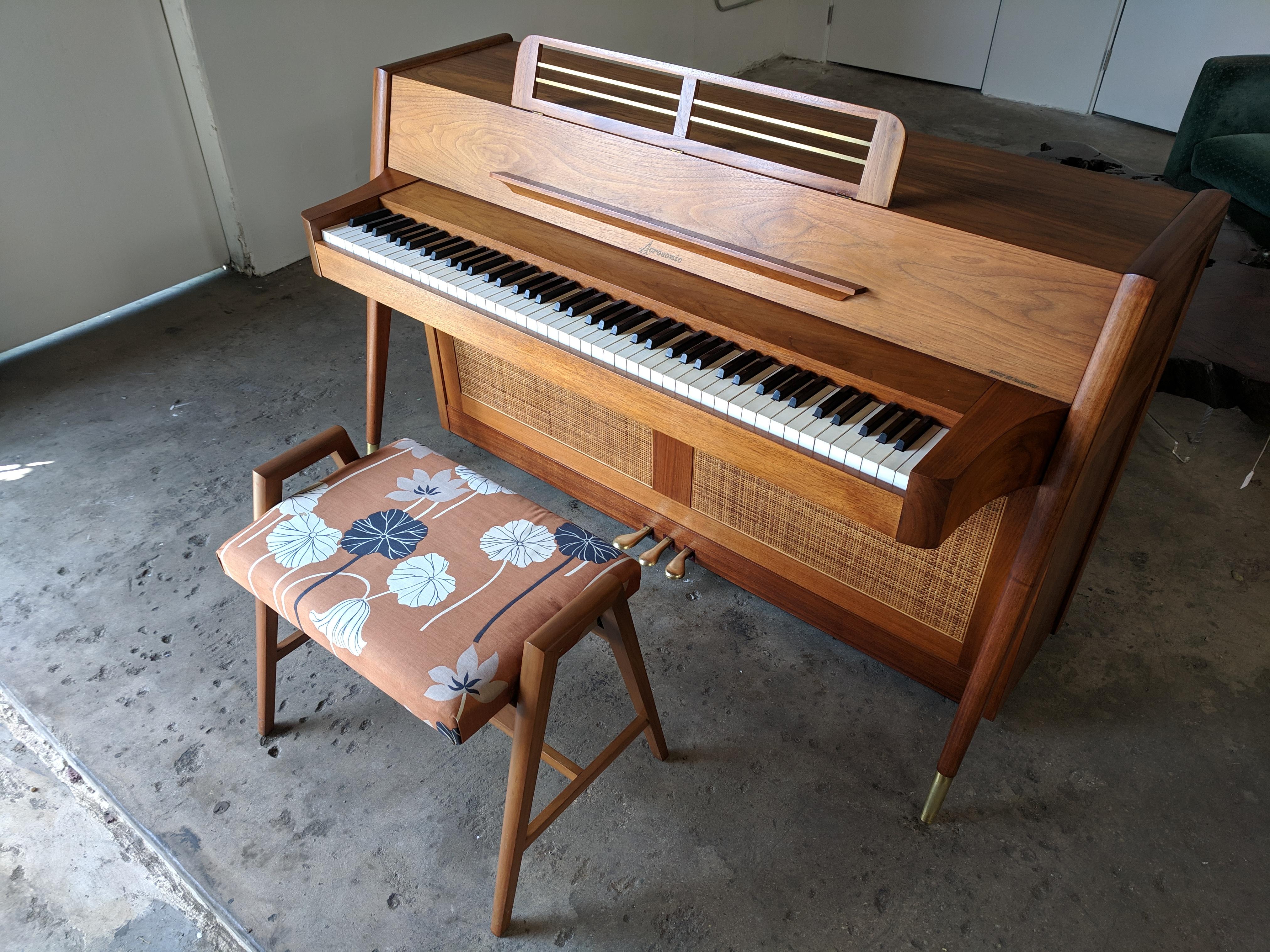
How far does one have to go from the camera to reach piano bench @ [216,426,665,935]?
123cm

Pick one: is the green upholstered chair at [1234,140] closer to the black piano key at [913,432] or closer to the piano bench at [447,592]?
the black piano key at [913,432]

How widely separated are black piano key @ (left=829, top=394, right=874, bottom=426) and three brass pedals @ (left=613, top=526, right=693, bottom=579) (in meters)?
0.77

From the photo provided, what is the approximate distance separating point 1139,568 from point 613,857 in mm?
1481

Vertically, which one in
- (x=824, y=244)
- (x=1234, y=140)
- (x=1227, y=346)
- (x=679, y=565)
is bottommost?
(x=679, y=565)

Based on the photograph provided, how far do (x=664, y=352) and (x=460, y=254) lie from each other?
0.57 m

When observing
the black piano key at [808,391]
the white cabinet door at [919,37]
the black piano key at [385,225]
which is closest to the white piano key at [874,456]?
the black piano key at [808,391]

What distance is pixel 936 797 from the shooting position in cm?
160

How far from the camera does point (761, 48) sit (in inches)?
220

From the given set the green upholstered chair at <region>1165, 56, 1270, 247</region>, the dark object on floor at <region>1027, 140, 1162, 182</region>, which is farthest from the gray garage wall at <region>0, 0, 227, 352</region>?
the green upholstered chair at <region>1165, 56, 1270, 247</region>

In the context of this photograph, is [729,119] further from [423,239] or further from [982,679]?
[982,679]

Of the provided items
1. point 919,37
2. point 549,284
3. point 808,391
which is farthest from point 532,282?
point 919,37

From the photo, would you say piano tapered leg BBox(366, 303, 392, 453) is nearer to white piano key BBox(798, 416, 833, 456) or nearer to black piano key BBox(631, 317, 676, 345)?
black piano key BBox(631, 317, 676, 345)

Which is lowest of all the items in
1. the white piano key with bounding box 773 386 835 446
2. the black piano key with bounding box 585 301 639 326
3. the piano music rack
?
the white piano key with bounding box 773 386 835 446

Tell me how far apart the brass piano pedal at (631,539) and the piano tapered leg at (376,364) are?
2.19 feet
